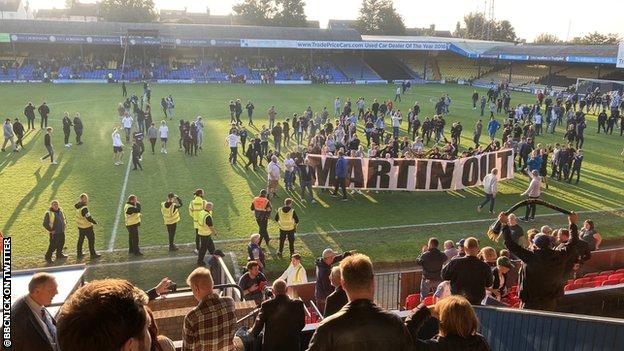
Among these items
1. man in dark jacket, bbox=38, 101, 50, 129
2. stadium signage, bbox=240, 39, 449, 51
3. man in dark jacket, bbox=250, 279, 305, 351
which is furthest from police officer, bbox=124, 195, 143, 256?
stadium signage, bbox=240, 39, 449, 51

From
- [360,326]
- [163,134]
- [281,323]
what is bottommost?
[163,134]

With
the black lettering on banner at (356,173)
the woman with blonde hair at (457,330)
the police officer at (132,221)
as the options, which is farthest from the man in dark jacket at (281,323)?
→ the black lettering on banner at (356,173)

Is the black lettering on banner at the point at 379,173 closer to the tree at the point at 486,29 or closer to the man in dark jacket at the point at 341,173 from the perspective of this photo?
the man in dark jacket at the point at 341,173

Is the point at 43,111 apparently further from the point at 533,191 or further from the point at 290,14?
the point at 290,14

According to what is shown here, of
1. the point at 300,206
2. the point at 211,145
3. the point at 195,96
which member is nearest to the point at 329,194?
the point at 300,206

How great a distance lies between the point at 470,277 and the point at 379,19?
3592 inches

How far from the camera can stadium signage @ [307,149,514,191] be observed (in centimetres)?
1630

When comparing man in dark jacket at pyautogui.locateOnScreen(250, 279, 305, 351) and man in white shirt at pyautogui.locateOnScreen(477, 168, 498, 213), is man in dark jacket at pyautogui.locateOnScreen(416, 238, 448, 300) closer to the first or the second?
man in dark jacket at pyautogui.locateOnScreen(250, 279, 305, 351)

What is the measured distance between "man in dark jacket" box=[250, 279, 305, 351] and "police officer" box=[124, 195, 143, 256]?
7.04 meters

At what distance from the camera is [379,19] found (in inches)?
3607

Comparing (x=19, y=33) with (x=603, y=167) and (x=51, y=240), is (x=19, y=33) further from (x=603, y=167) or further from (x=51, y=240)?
(x=603, y=167)

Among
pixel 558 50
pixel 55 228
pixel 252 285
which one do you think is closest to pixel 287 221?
pixel 252 285

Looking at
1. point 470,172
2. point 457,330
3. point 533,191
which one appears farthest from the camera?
point 470,172

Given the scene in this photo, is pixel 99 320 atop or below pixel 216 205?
atop
